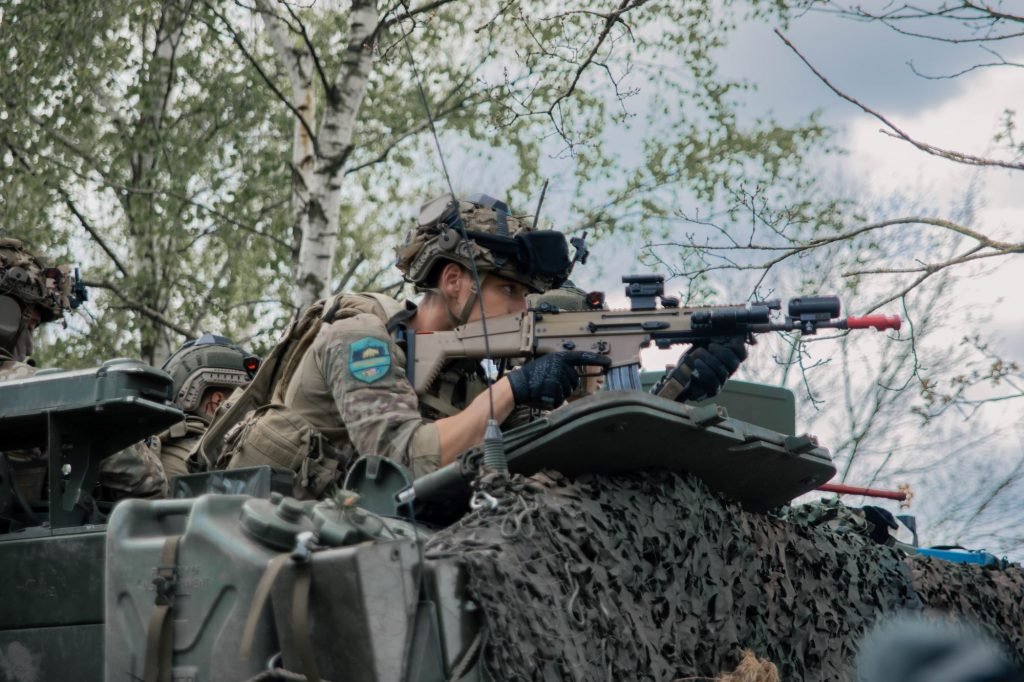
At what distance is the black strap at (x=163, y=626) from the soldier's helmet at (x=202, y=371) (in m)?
4.91

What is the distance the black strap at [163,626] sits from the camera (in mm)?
2656

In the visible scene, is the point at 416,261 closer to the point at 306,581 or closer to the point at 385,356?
the point at 385,356

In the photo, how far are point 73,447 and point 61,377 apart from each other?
23 cm

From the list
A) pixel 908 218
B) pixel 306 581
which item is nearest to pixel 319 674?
pixel 306 581

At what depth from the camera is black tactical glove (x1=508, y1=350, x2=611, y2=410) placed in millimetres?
4496

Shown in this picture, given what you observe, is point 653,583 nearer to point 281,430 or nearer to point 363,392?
point 363,392

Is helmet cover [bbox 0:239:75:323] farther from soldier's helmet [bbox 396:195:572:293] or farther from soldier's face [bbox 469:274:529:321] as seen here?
soldier's face [bbox 469:274:529:321]

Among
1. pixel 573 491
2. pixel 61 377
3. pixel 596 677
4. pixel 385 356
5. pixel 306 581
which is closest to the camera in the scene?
pixel 306 581

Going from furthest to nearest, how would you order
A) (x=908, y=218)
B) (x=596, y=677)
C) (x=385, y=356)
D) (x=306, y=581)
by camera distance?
(x=908, y=218), (x=385, y=356), (x=596, y=677), (x=306, y=581)

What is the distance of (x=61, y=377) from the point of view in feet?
11.8

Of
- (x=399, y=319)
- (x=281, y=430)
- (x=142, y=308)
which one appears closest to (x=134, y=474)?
(x=281, y=430)

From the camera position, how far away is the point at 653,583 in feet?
10.2

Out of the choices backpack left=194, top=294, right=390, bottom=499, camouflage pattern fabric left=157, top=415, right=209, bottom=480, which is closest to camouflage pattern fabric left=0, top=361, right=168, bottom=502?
backpack left=194, top=294, right=390, bottom=499

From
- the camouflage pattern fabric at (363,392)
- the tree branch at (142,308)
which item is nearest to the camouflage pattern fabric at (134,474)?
the camouflage pattern fabric at (363,392)
